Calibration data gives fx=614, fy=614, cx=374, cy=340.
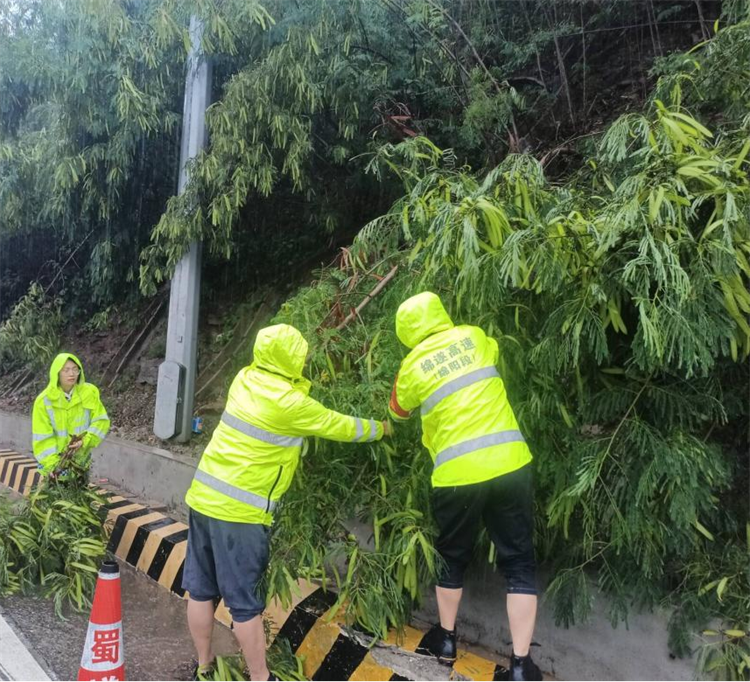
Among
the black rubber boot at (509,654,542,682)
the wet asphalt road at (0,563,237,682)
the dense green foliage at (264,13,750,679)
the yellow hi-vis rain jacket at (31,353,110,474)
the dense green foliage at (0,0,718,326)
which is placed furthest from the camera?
the dense green foliage at (0,0,718,326)

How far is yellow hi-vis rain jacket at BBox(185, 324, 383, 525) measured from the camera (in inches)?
107

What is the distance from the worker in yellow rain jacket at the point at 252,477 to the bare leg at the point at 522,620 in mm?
943

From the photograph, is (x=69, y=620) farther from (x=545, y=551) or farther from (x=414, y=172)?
(x=414, y=172)

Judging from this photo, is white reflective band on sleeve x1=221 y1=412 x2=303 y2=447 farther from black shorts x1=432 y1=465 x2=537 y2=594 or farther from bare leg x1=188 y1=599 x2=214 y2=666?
bare leg x1=188 y1=599 x2=214 y2=666

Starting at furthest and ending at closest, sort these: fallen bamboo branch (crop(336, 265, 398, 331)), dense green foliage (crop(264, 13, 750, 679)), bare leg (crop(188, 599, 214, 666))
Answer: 1. fallen bamboo branch (crop(336, 265, 398, 331))
2. bare leg (crop(188, 599, 214, 666))
3. dense green foliage (crop(264, 13, 750, 679))

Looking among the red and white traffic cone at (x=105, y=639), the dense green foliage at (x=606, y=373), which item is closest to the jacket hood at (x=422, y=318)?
the dense green foliage at (x=606, y=373)

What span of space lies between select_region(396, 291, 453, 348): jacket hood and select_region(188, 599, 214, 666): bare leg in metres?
1.57

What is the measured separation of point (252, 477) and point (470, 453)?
3.21ft

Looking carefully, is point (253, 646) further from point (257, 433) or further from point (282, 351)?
point (282, 351)

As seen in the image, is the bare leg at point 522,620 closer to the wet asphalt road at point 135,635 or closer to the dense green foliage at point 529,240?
the dense green foliage at point 529,240

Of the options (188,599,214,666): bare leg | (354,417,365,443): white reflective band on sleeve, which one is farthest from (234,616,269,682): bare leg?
(354,417,365,443): white reflective band on sleeve

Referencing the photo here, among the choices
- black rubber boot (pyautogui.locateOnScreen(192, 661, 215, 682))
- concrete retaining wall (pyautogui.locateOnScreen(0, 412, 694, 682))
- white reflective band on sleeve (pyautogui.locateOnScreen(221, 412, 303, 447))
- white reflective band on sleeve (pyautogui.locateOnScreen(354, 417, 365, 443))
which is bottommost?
concrete retaining wall (pyautogui.locateOnScreen(0, 412, 694, 682))

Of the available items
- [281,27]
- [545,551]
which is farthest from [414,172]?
[281,27]

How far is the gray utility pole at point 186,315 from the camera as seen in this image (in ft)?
19.2
